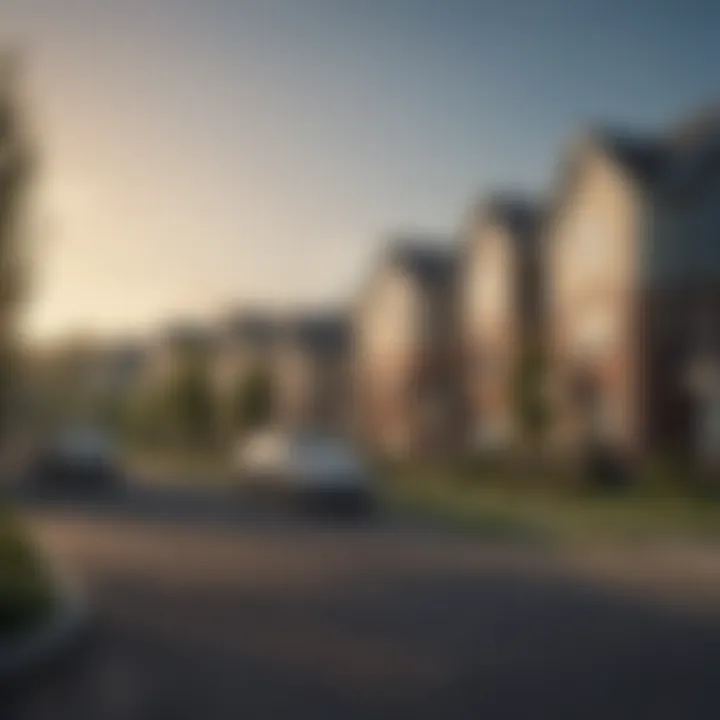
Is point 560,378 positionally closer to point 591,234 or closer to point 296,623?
point 591,234

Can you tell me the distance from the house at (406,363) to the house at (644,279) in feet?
3.08

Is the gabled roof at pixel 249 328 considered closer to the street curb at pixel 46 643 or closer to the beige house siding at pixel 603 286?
the street curb at pixel 46 643

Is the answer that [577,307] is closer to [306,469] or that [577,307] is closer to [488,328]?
[488,328]

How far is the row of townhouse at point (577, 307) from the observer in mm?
4961

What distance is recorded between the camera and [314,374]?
517 centimetres

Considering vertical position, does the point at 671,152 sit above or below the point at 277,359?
above

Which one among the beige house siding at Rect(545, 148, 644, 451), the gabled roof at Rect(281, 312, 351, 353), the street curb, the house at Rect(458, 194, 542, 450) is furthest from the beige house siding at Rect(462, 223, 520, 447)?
the street curb

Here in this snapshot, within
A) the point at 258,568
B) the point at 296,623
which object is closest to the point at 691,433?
the point at 296,623

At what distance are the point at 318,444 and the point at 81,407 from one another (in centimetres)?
142

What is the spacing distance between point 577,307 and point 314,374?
2.42m

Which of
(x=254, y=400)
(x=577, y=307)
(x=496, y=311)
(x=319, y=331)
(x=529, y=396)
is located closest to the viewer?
(x=319, y=331)

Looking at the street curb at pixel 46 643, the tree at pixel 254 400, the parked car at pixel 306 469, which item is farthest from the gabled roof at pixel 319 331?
the street curb at pixel 46 643

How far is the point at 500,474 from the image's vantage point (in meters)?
6.81

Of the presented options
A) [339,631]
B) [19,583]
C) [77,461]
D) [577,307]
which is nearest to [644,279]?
[577,307]
